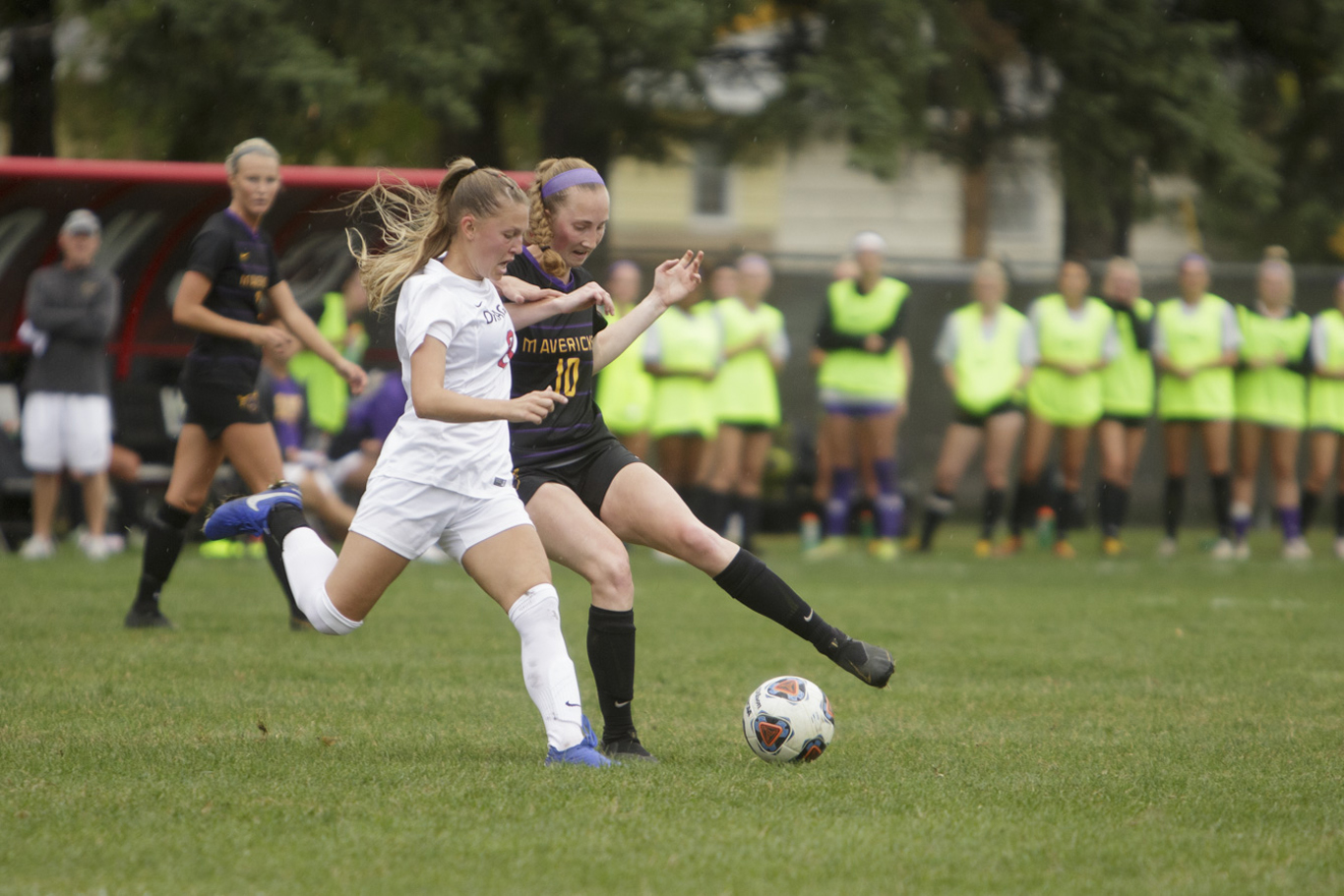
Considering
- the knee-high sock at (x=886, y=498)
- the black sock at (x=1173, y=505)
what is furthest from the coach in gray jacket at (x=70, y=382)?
the black sock at (x=1173, y=505)

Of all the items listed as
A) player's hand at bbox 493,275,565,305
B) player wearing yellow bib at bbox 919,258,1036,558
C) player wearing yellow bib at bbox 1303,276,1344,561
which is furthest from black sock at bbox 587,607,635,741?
player wearing yellow bib at bbox 1303,276,1344,561

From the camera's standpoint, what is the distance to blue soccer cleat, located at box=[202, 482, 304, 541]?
5.42m

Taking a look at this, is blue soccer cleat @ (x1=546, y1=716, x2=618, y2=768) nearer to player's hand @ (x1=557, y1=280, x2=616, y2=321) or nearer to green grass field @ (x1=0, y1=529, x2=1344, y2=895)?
green grass field @ (x1=0, y1=529, x2=1344, y2=895)

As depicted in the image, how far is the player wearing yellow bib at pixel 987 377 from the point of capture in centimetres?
1309

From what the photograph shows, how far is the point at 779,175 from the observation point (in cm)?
3322

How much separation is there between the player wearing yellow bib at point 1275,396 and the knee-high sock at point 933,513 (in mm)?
2415

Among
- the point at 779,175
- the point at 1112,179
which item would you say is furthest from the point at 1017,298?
the point at 779,175

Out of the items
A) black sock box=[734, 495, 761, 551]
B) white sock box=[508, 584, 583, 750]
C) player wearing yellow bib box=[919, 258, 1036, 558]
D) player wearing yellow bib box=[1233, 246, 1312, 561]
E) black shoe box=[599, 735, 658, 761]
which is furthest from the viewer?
player wearing yellow bib box=[1233, 246, 1312, 561]

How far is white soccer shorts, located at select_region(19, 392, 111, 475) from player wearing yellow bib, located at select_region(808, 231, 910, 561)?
18.3 ft

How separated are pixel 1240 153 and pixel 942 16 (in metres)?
3.35

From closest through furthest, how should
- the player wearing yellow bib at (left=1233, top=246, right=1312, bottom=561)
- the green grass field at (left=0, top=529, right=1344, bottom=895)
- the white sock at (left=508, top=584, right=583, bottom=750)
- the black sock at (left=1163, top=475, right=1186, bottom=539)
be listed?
the green grass field at (left=0, top=529, right=1344, bottom=895)
the white sock at (left=508, top=584, right=583, bottom=750)
the player wearing yellow bib at (left=1233, top=246, right=1312, bottom=561)
the black sock at (left=1163, top=475, right=1186, bottom=539)

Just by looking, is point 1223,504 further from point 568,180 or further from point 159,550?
point 568,180

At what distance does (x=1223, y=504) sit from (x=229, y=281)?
916cm

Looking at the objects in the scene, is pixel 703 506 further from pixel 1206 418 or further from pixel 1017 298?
pixel 1017 298
